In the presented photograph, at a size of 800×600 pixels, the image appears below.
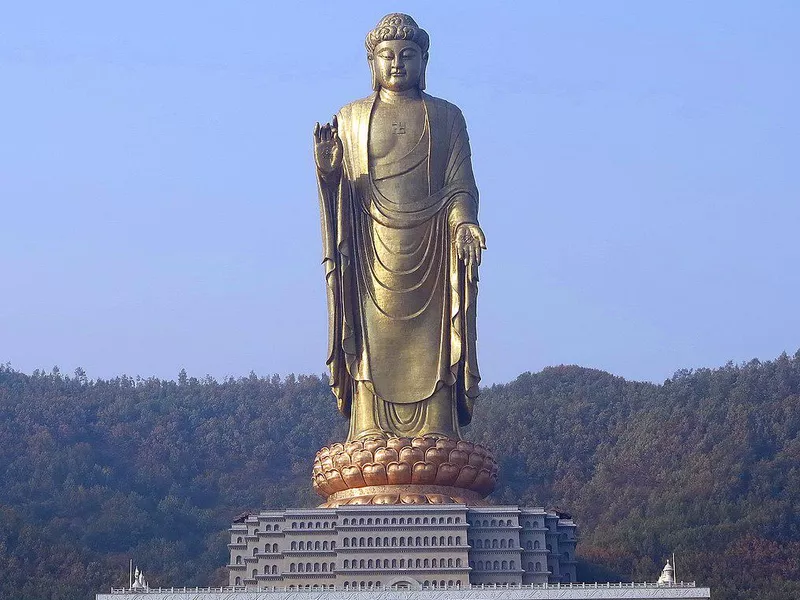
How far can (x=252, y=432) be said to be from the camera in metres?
42.8

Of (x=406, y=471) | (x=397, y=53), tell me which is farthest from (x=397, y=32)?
(x=406, y=471)

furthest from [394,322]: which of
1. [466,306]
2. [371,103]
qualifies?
[371,103]

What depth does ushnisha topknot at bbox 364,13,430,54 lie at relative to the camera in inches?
968

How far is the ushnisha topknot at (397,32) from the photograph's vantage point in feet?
80.6

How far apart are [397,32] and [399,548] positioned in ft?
21.0

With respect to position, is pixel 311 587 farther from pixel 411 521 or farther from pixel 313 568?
pixel 411 521

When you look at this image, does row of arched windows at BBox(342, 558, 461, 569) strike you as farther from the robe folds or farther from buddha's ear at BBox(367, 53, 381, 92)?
buddha's ear at BBox(367, 53, 381, 92)

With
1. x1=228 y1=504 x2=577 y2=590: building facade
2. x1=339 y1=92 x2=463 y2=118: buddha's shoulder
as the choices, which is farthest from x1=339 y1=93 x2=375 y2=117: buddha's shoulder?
x1=228 y1=504 x2=577 y2=590: building facade

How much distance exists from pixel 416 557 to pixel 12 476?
1942cm

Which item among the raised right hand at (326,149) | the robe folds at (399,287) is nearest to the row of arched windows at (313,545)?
the robe folds at (399,287)

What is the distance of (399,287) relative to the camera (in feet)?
78.6

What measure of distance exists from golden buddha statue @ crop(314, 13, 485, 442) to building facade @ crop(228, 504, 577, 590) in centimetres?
146

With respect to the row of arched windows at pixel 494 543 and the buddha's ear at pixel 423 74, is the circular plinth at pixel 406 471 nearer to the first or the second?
the row of arched windows at pixel 494 543

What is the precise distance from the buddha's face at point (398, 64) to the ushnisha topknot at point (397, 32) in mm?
68
